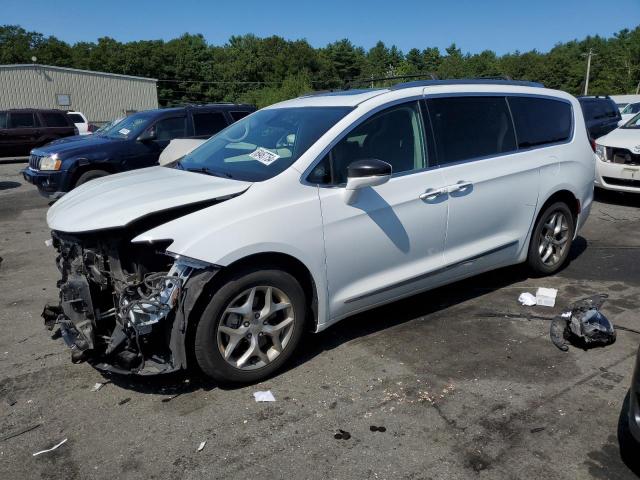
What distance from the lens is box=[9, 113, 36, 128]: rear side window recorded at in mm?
18828

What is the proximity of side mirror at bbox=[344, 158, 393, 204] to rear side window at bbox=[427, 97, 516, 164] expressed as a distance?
0.90 metres

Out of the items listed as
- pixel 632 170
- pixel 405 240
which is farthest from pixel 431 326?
pixel 632 170

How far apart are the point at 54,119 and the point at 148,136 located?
11.5m

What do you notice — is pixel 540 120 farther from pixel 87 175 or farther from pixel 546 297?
pixel 87 175

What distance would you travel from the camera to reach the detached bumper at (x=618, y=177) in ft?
29.9

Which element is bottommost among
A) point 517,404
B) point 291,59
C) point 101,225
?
point 517,404

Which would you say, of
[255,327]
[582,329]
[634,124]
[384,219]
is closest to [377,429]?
[255,327]

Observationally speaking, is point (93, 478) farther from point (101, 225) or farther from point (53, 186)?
point (53, 186)

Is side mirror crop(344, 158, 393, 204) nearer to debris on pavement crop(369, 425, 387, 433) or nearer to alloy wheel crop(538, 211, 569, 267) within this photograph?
debris on pavement crop(369, 425, 387, 433)

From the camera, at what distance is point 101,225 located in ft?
10.8

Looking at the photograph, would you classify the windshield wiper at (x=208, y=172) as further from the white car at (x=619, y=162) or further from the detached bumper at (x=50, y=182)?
the white car at (x=619, y=162)

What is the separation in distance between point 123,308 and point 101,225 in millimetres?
521

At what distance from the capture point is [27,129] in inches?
744

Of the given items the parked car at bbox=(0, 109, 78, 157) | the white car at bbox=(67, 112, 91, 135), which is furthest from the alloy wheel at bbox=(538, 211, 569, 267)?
the white car at bbox=(67, 112, 91, 135)
